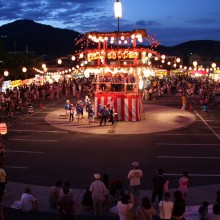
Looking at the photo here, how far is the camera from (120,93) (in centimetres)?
2955

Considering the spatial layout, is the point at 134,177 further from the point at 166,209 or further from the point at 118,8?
the point at 118,8

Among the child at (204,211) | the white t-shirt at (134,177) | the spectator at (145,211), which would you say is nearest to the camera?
the spectator at (145,211)

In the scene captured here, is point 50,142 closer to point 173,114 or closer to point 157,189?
point 157,189

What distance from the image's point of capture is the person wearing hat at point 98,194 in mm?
11602

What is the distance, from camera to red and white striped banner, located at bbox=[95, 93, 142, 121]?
94.9 ft

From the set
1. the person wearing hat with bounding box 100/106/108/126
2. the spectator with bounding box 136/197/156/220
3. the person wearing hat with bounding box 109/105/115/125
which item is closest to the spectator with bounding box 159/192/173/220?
the spectator with bounding box 136/197/156/220

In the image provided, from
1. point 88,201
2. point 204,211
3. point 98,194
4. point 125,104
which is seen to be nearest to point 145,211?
point 204,211

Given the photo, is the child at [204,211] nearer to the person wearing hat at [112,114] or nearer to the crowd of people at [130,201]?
the crowd of people at [130,201]

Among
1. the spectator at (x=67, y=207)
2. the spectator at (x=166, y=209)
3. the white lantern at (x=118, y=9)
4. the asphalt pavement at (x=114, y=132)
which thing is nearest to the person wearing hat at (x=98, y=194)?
the asphalt pavement at (x=114, y=132)

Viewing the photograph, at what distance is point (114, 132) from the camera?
→ 2467cm

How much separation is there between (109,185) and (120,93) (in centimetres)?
1678

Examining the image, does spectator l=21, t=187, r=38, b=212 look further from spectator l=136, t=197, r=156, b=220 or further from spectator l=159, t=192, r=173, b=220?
spectator l=159, t=192, r=173, b=220

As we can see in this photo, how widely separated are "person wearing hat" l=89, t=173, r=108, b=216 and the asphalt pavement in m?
0.28

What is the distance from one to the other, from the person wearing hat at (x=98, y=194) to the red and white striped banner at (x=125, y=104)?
17371 millimetres
